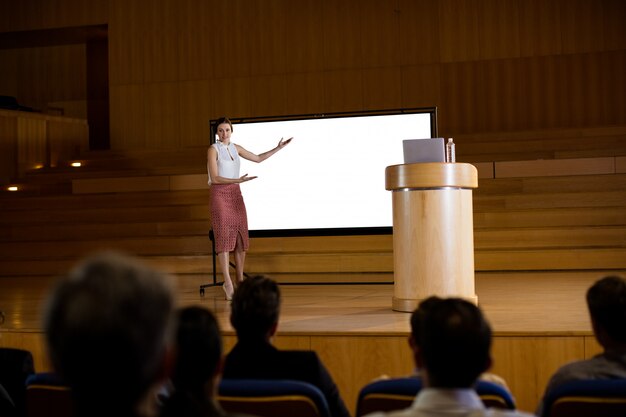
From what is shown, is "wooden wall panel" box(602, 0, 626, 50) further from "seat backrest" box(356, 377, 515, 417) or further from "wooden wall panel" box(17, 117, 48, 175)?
"seat backrest" box(356, 377, 515, 417)

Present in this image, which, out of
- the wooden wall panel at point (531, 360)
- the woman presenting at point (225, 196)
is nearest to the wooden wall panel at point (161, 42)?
the woman presenting at point (225, 196)

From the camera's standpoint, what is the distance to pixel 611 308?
2.04m

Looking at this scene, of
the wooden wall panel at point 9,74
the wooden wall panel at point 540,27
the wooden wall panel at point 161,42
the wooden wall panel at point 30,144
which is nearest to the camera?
the wooden wall panel at point 30,144

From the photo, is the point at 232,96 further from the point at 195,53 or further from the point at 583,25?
the point at 583,25

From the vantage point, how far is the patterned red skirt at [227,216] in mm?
5328

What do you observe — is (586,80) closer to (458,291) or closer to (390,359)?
(458,291)

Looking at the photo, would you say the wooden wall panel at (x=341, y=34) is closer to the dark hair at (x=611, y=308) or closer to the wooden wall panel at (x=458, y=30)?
the wooden wall panel at (x=458, y=30)

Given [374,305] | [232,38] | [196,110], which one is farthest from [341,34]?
[374,305]

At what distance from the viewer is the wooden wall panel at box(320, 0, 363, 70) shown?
33.2ft

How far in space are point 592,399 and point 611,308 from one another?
0.32 meters

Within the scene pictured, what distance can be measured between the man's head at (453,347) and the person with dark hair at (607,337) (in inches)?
23.9

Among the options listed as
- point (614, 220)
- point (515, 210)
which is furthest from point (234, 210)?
point (614, 220)

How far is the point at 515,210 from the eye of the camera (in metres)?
7.30

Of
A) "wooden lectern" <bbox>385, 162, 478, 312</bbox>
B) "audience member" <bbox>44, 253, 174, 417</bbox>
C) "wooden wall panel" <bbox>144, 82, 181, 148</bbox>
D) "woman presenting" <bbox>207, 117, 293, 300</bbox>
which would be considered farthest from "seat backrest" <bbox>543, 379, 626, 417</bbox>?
"wooden wall panel" <bbox>144, 82, 181, 148</bbox>
